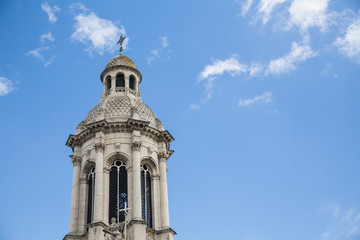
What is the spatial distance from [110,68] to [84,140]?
7.60 meters

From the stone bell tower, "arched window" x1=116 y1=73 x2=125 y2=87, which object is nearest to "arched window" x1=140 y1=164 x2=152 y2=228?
the stone bell tower

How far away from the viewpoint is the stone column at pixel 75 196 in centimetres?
3737

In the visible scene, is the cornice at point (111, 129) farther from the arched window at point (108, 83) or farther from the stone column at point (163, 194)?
the arched window at point (108, 83)

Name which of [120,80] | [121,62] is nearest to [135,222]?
[120,80]

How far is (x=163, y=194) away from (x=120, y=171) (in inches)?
155

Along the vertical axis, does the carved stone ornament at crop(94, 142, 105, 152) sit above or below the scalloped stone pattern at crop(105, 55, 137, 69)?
below

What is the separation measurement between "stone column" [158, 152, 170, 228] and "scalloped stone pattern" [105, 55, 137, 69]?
958cm

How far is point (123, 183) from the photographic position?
127 feet

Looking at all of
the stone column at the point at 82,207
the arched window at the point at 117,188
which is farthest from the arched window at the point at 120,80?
the stone column at the point at 82,207

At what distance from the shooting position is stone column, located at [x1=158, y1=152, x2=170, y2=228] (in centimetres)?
3772

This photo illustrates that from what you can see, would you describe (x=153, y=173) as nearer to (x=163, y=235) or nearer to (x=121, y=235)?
(x=163, y=235)

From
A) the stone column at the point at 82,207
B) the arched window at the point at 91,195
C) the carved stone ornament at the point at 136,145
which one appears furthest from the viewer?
the carved stone ornament at the point at 136,145

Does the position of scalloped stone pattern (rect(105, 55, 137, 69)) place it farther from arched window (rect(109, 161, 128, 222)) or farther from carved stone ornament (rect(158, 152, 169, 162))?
arched window (rect(109, 161, 128, 222))

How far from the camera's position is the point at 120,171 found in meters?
39.0
